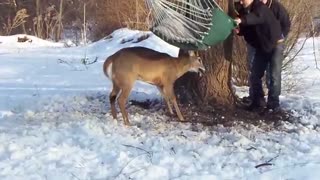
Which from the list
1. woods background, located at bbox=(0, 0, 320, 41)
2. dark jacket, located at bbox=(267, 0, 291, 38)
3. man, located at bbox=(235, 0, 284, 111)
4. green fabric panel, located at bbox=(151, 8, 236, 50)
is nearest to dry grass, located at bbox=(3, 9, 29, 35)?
woods background, located at bbox=(0, 0, 320, 41)

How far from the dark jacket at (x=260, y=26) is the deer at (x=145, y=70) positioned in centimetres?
84

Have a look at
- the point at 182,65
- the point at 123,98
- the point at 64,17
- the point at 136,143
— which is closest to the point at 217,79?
the point at 182,65

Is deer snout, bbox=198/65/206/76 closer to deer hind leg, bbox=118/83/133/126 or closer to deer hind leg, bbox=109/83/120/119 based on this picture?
deer hind leg, bbox=118/83/133/126

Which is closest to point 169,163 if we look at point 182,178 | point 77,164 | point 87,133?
point 182,178

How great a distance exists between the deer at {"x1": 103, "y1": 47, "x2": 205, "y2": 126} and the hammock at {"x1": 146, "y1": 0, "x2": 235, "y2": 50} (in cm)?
62

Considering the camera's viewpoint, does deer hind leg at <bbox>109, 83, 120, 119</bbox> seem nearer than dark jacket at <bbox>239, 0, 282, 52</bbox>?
No

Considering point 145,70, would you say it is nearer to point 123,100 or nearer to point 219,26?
point 123,100

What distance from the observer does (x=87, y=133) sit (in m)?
7.36

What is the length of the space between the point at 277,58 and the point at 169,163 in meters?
2.83

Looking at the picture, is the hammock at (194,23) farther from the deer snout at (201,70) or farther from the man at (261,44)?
the deer snout at (201,70)

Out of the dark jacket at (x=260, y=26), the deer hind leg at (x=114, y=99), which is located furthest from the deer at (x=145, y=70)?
the dark jacket at (x=260, y=26)

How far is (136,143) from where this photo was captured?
22.7ft

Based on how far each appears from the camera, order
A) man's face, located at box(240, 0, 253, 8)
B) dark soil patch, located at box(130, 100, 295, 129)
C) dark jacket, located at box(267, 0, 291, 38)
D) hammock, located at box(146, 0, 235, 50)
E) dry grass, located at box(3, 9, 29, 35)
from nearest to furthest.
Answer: hammock, located at box(146, 0, 235, 50) → dark soil patch, located at box(130, 100, 295, 129) → man's face, located at box(240, 0, 253, 8) → dark jacket, located at box(267, 0, 291, 38) → dry grass, located at box(3, 9, 29, 35)

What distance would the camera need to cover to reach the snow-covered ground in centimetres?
584
